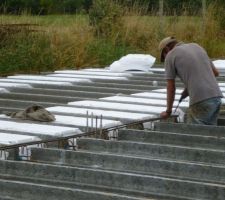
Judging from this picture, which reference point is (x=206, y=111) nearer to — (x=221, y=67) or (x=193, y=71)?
(x=193, y=71)

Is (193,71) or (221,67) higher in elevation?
(221,67)

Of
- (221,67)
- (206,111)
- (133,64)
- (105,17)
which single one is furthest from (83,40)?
(206,111)

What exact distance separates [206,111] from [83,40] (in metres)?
7.53

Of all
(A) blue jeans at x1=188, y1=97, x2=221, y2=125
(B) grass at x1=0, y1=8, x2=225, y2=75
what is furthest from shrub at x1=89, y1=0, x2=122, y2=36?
(A) blue jeans at x1=188, y1=97, x2=221, y2=125

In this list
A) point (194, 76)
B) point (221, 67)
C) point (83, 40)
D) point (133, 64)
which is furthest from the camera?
point (83, 40)

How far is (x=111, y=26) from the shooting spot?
1577 centimetres

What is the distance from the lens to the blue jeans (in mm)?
6535

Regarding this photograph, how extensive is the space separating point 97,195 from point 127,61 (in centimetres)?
722

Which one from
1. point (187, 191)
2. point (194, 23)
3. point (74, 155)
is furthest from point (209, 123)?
point (194, 23)

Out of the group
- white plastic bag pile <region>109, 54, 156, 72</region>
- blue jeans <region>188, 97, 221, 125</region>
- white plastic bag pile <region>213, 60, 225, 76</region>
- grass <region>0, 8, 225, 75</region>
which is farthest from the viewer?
grass <region>0, 8, 225, 75</region>

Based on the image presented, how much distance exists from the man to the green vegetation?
5.94 metres

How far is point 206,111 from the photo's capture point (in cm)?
661

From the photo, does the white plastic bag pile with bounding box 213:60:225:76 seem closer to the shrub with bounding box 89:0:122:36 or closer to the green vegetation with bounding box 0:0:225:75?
the green vegetation with bounding box 0:0:225:75

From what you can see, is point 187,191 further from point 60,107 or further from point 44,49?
point 44,49
